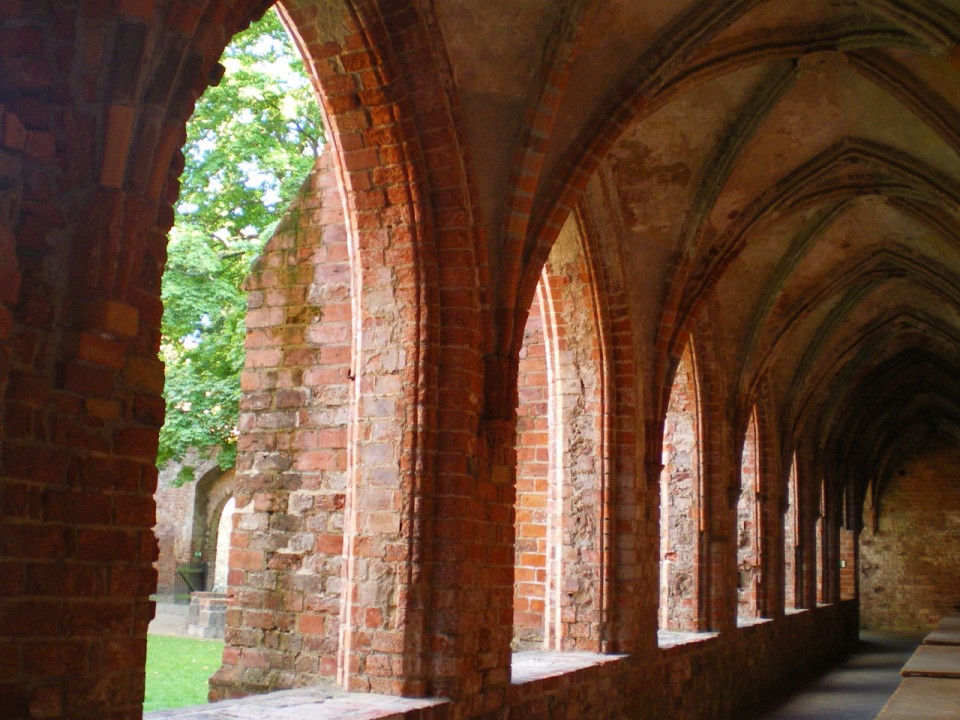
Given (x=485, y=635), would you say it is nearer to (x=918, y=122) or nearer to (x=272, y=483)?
(x=272, y=483)

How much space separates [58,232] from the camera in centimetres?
301

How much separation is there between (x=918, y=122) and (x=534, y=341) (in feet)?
13.1

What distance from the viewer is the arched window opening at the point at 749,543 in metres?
13.4

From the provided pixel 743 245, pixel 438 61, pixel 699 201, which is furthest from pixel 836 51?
pixel 438 61

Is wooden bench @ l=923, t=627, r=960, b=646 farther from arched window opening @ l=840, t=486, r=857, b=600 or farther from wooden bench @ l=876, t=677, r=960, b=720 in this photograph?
arched window opening @ l=840, t=486, r=857, b=600

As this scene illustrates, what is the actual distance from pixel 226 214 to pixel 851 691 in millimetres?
9837

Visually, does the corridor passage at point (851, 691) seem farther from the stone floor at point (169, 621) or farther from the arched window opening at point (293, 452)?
the stone floor at point (169, 621)

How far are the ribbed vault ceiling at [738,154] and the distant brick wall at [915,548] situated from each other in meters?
11.4

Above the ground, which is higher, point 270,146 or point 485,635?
point 270,146

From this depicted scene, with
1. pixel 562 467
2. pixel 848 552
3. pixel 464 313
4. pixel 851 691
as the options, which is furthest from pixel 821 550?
pixel 464 313

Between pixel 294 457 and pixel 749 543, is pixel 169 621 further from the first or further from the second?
pixel 294 457

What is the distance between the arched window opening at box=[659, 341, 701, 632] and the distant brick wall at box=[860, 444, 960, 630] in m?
16.8

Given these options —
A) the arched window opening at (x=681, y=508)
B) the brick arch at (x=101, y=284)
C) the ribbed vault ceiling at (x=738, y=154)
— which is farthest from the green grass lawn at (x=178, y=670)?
the brick arch at (x=101, y=284)

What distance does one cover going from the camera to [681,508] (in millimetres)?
11031
